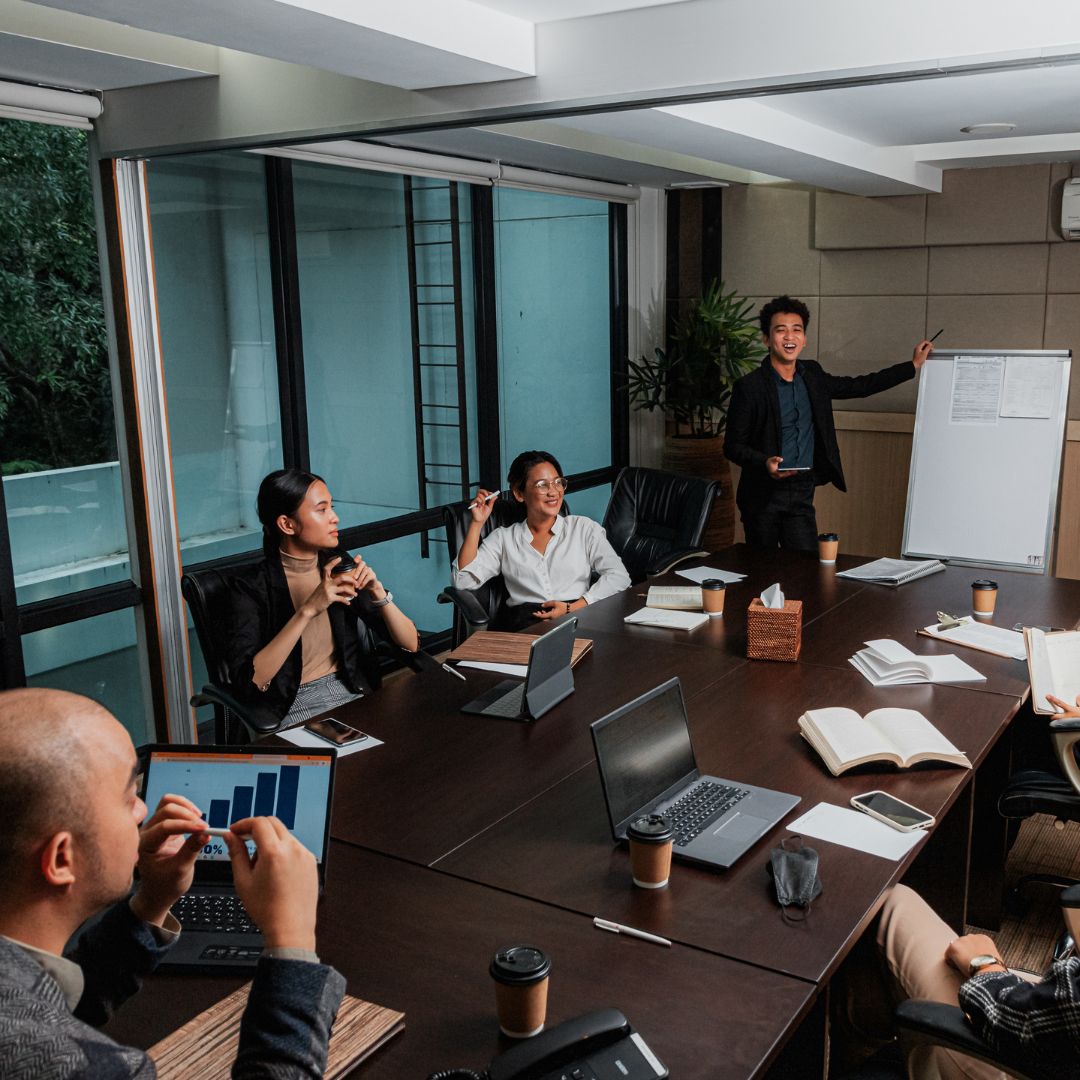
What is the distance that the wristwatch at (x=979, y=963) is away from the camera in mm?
2086

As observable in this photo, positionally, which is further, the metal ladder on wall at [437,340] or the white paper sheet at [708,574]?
the metal ladder on wall at [437,340]

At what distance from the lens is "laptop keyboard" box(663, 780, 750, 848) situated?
92.6 inches

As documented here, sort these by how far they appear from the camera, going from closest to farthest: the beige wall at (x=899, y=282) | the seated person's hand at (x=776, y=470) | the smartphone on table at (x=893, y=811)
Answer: the smartphone on table at (x=893, y=811)
the seated person's hand at (x=776, y=470)
the beige wall at (x=899, y=282)

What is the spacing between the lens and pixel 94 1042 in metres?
1.22

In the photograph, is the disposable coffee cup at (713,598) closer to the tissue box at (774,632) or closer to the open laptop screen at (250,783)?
the tissue box at (774,632)

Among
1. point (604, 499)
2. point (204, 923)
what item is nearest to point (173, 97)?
point (204, 923)

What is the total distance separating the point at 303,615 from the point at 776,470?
9.14ft

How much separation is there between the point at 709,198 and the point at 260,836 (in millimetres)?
6666

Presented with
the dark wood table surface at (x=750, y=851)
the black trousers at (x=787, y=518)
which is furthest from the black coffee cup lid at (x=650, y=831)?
A: the black trousers at (x=787, y=518)

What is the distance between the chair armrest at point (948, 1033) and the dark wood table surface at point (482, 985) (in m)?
0.20

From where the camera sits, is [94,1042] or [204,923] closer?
[94,1042]

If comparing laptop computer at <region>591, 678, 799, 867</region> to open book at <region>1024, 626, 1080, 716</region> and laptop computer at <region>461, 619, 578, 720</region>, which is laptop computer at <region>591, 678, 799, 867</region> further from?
open book at <region>1024, 626, 1080, 716</region>

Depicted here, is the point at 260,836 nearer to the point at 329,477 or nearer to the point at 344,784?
the point at 344,784

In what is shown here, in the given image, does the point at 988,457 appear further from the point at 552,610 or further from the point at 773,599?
the point at 773,599
